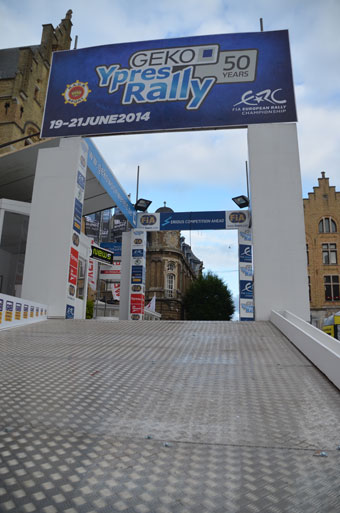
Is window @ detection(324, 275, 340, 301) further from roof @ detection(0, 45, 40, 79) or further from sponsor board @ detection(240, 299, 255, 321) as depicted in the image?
roof @ detection(0, 45, 40, 79)

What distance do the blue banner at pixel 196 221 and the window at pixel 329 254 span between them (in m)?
22.4

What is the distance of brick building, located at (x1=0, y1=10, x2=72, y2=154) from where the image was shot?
29.2m

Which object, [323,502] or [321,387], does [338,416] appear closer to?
[321,387]

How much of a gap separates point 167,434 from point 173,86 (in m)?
10.4

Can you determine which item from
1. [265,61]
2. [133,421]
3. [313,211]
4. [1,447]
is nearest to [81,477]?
[1,447]

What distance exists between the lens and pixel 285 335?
5.54 m

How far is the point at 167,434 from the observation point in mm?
2092

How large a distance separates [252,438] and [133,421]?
693 millimetres

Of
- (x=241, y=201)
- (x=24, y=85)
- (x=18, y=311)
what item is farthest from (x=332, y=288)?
(x=18, y=311)

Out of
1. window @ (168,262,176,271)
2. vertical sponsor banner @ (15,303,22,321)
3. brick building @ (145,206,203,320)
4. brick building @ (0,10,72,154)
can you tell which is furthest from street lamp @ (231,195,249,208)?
window @ (168,262,176,271)

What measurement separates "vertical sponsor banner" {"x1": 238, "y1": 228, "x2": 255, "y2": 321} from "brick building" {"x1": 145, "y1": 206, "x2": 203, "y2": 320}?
28930mm

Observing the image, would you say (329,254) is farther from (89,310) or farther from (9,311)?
(9,311)

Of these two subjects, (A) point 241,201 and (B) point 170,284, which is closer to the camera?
(A) point 241,201

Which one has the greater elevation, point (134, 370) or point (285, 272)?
point (285, 272)
